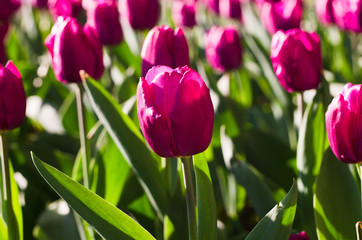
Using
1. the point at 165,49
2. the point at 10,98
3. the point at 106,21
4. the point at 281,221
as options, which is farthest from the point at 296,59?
the point at 106,21

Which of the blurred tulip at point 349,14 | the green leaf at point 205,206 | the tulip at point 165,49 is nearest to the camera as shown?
the green leaf at point 205,206

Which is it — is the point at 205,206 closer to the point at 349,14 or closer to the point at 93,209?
the point at 93,209

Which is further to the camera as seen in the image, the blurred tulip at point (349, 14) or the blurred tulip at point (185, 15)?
the blurred tulip at point (185, 15)

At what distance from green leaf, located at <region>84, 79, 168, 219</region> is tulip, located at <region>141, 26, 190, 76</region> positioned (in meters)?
0.08

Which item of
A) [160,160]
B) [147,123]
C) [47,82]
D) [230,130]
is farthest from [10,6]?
[147,123]

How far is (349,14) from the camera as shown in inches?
53.1

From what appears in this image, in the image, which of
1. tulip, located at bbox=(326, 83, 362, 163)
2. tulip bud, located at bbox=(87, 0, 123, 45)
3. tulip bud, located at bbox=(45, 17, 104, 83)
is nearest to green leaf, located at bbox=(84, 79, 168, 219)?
tulip bud, located at bbox=(45, 17, 104, 83)

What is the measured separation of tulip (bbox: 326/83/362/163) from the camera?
69 centimetres

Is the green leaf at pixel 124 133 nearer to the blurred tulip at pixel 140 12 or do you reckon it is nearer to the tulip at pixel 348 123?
the tulip at pixel 348 123

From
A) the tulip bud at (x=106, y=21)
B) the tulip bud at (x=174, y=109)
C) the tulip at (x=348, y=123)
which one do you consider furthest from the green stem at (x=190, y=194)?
the tulip bud at (x=106, y=21)

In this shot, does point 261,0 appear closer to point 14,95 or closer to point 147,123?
point 14,95

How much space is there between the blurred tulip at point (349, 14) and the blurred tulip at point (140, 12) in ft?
1.45

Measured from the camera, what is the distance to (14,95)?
0.86m

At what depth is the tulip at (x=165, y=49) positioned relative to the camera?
0.91 m
